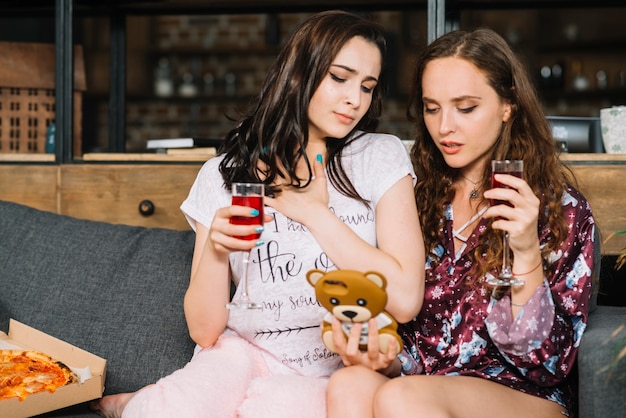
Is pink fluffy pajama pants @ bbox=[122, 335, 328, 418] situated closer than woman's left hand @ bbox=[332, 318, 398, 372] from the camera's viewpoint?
No

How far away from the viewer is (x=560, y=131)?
2500 millimetres

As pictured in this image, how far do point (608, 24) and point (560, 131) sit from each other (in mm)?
3213

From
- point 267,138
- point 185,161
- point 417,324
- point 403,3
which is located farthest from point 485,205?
point 403,3

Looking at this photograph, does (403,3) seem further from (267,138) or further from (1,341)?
(1,341)

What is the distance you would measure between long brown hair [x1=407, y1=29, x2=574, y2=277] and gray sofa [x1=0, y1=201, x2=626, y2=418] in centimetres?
33

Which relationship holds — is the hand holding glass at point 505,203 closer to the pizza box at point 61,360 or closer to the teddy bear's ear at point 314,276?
the teddy bear's ear at point 314,276

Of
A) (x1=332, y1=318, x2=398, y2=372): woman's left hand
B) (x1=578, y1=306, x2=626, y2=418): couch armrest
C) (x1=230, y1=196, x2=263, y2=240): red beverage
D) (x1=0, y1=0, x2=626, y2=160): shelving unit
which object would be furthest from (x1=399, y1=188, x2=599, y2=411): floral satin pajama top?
(x1=0, y1=0, x2=626, y2=160): shelving unit

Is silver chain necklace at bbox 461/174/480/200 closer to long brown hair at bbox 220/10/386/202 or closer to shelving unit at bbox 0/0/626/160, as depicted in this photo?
long brown hair at bbox 220/10/386/202

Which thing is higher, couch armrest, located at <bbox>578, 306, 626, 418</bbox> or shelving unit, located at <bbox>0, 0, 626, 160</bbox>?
shelving unit, located at <bbox>0, 0, 626, 160</bbox>

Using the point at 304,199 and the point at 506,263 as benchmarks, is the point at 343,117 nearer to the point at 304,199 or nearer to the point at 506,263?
the point at 304,199

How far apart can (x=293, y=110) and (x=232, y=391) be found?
64cm

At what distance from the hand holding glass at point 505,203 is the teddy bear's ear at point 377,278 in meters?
0.27

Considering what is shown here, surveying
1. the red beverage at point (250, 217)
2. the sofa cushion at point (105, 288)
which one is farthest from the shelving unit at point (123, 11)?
the red beverage at point (250, 217)

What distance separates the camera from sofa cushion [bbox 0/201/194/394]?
2.00 meters
